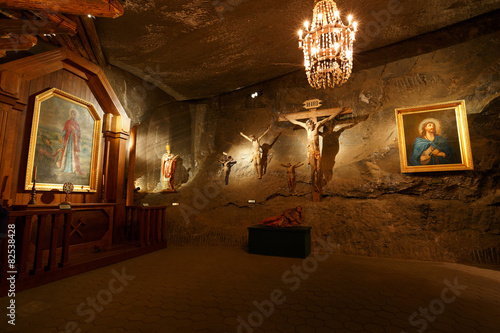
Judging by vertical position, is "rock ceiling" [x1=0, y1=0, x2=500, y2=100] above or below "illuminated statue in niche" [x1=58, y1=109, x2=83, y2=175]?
above

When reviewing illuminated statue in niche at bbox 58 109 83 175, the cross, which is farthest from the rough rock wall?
illuminated statue in niche at bbox 58 109 83 175

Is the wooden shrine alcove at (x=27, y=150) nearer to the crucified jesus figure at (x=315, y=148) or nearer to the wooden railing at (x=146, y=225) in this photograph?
the wooden railing at (x=146, y=225)

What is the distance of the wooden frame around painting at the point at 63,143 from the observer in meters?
4.74

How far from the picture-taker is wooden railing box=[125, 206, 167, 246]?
227 inches

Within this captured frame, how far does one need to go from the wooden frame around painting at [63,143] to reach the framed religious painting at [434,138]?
7768mm

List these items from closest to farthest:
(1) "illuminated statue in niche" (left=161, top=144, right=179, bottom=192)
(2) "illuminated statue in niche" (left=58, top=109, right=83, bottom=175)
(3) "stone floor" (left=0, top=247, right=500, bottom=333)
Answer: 1. (3) "stone floor" (left=0, top=247, right=500, bottom=333)
2. (2) "illuminated statue in niche" (left=58, top=109, right=83, bottom=175)
3. (1) "illuminated statue in niche" (left=161, top=144, right=179, bottom=192)

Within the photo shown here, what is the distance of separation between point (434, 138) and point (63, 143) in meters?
8.59

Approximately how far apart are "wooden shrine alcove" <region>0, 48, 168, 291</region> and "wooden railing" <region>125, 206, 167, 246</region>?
0.21m

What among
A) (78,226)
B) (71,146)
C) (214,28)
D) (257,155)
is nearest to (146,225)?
(78,226)

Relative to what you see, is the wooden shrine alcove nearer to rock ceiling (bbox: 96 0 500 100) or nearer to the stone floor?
the stone floor

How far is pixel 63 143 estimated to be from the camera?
5176 millimetres

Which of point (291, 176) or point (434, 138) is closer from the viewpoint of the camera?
point (434, 138)

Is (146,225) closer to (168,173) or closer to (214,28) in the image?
(168,173)

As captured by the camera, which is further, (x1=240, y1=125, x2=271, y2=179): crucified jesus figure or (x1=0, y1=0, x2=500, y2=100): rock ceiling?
(x1=240, y1=125, x2=271, y2=179): crucified jesus figure
